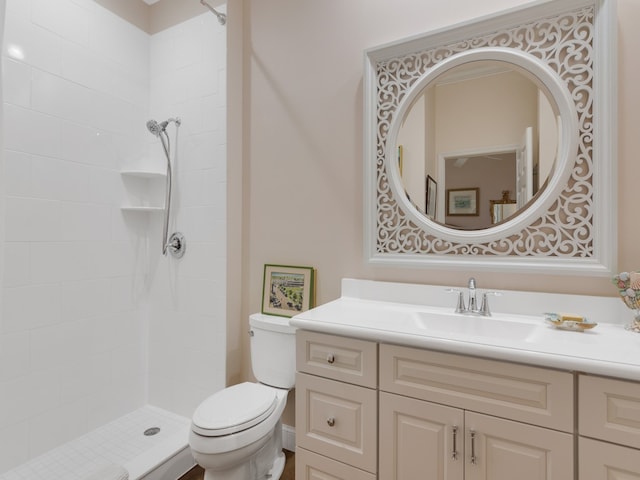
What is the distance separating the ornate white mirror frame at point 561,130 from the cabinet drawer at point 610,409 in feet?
1.72

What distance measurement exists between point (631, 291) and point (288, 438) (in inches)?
66.2

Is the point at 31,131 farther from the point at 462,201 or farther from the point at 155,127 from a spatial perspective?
the point at 462,201

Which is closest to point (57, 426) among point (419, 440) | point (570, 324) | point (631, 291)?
point (419, 440)

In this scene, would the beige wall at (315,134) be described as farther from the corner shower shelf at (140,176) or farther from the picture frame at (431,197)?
the corner shower shelf at (140,176)

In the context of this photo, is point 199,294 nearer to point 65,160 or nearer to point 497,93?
point 65,160

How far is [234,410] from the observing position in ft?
4.78

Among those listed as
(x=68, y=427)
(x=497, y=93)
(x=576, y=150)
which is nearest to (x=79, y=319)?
(x=68, y=427)

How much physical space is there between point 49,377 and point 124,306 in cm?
51

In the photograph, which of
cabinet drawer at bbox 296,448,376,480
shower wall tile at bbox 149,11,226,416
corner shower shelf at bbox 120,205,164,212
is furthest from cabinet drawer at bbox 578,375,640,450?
corner shower shelf at bbox 120,205,164,212

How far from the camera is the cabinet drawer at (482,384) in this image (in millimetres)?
925

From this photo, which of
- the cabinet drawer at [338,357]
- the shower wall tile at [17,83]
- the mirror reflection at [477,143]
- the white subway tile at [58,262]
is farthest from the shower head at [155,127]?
the cabinet drawer at [338,357]

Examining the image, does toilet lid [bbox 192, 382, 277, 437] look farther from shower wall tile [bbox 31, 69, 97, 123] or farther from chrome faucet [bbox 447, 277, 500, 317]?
shower wall tile [bbox 31, 69, 97, 123]

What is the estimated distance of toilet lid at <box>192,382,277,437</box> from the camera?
1360mm

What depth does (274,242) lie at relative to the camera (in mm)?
1956
